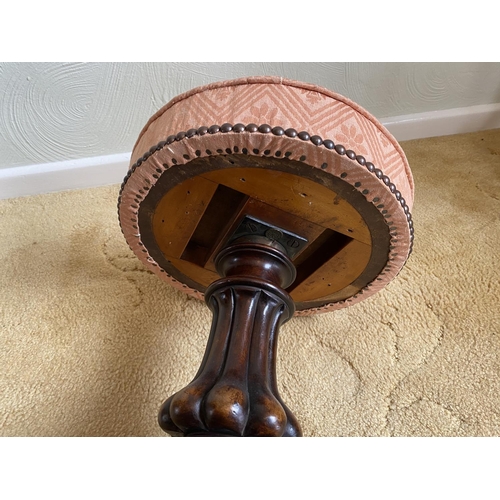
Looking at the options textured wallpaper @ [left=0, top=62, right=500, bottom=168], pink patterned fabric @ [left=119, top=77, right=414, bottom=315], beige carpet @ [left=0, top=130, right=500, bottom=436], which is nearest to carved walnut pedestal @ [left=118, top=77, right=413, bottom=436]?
pink patterned fabric @ [left=119, top=77, right=414, bottom=315]

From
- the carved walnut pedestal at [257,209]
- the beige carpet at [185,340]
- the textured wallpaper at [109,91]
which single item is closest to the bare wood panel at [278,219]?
the carved walnut pedestal at [257,209]

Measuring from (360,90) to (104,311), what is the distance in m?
0.74

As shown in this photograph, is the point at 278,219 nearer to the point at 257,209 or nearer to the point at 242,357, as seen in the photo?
the point at 257,209

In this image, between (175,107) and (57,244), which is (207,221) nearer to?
(175,107)

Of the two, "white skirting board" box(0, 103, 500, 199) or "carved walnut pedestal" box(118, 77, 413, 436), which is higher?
"carved walnut pedestal" box(118, 77, 413, 436)

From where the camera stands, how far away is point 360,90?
3.28 ft

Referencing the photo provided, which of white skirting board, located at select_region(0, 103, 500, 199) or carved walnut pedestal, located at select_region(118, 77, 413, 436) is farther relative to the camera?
white skirting board, located at select_region(0, 103, 500, 199)

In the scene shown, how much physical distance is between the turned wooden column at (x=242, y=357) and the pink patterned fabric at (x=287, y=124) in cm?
15

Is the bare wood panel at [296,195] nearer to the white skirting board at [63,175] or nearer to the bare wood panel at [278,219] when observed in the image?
the bare wood panel at [278,219]

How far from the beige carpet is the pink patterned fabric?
0.29 meters

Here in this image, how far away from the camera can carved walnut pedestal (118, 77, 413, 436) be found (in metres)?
0.42

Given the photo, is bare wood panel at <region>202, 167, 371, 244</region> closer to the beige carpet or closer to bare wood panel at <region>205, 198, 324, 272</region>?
A: bare wood panel at <region>205, 198, 324, 272</region>

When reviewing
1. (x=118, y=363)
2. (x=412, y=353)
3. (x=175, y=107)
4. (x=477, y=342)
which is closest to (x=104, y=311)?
(x=118, y=363)

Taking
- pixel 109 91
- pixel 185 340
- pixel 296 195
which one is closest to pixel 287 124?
pixel 296 195
